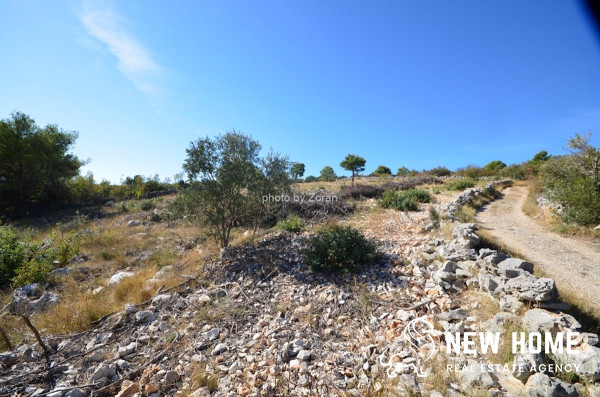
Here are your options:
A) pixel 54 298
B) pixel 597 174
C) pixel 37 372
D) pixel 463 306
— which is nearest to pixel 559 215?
pixel 597 174

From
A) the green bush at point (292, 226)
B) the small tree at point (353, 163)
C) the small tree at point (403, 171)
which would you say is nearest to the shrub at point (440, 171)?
the small tree at point (403, 171)

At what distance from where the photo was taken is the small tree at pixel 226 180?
712cm

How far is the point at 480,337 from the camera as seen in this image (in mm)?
3104

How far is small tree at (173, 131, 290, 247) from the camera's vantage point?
7.12m

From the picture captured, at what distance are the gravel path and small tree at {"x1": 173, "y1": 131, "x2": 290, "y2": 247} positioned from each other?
278 inches

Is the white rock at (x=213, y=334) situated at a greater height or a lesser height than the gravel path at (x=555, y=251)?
lesser

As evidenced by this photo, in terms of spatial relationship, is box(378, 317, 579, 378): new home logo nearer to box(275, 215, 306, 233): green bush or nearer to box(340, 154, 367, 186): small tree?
box(275, 215, 306, 233): green bush

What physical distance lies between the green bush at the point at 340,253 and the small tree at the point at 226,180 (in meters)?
2.65

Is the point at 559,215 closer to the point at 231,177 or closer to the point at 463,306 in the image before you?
the point at 463,306

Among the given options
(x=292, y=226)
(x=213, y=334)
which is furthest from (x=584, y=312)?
(x=292, y=226)

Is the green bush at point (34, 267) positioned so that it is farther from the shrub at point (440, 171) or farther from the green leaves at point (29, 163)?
the shrub at point (440, 171)

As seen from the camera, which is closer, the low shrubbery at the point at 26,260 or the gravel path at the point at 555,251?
the gravel path at the point at 555,251

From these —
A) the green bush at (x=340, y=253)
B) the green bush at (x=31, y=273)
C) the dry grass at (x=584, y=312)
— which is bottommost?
the green bush at (x=31, y=273)

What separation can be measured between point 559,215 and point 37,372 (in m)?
15.0
